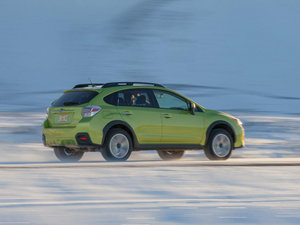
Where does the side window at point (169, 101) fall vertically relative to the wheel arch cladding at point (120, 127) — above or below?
above

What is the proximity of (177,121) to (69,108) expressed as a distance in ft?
6.43

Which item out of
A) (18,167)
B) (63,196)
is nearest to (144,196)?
(63,196)

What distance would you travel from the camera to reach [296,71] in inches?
1901

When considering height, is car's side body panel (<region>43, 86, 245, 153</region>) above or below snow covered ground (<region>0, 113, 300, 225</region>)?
above

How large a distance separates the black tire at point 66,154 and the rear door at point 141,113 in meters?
1.43

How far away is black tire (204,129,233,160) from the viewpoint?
592 inches

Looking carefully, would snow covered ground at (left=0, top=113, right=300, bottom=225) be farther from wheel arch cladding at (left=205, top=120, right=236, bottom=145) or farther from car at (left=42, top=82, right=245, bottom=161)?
wheel arch cladding at (left=205, top=120, right=236, bottom=145)

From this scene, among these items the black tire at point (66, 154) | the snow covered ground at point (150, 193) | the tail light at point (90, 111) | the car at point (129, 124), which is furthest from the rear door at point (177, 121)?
the black tire at point (66, 154)

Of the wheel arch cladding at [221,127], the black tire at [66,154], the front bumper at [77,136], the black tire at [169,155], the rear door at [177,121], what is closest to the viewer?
the front bumper at [77,136]

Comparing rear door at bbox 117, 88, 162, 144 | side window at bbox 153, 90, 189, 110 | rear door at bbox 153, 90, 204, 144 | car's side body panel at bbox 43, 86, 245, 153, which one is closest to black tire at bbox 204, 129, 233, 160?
car's side body panel at bbox 43, 86, 245, 153

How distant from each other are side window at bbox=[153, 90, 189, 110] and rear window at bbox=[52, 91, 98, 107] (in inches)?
48.3

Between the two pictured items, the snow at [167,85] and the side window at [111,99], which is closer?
the snow at [167,85]

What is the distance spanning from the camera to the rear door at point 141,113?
14.1 meters

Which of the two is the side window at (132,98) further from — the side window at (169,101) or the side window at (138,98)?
the side window at (169,101)
